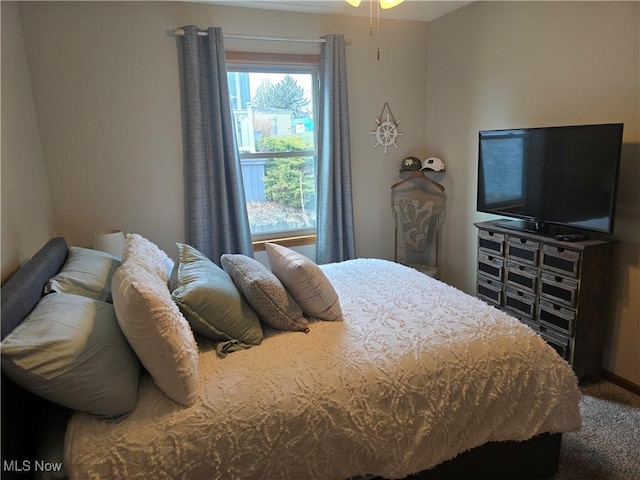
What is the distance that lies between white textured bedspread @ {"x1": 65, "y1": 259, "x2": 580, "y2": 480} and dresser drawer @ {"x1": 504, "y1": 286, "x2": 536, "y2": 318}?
976 millimetres

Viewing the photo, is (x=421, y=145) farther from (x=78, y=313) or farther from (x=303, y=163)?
(x=78, y=313)

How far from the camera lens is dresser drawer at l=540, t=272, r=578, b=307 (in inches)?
95.3

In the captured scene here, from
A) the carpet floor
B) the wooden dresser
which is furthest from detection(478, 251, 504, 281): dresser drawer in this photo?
the carpet floor

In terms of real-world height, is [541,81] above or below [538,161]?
above

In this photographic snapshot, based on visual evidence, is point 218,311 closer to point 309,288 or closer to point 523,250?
point 309,288

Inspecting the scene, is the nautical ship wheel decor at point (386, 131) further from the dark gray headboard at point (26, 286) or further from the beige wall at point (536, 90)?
the dark gray headboard at point (26, 286)

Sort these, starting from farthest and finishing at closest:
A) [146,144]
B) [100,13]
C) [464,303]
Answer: [146,144] < [100,13] < [464,303]

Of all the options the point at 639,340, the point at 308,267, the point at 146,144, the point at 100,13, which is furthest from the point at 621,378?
the point at 100,13

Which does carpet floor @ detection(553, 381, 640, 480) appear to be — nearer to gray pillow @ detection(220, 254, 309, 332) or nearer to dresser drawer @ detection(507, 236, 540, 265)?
dresser drawer @ detection(507, 236, 540, 265)

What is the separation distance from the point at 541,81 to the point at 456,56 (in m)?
0.95

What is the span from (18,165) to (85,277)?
97 centimetres

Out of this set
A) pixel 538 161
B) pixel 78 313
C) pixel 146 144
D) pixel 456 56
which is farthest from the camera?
pixel 456 56

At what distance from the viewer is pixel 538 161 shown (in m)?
2.70

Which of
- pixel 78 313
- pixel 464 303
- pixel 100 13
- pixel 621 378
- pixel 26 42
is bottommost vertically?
pixel 621 378
